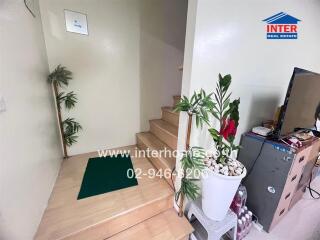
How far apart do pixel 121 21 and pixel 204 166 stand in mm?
2184

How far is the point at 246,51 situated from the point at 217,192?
131 centimetres

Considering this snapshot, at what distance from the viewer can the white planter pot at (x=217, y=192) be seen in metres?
1.14

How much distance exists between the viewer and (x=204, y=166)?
120 cm

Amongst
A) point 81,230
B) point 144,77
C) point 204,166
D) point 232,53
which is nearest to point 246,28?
point 232,53

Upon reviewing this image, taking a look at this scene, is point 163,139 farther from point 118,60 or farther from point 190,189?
point 118,60

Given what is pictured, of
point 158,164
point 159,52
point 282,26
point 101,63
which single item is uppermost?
point 282,26

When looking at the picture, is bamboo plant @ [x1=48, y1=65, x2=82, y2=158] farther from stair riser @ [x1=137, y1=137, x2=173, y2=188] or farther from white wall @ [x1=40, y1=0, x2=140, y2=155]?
stair riser @ [x1=137, y1=137, x2=173, y2=188]

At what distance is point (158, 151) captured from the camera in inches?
79.4

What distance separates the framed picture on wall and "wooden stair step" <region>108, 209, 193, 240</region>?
2.32m

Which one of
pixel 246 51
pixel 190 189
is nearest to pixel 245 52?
pixel 246 51

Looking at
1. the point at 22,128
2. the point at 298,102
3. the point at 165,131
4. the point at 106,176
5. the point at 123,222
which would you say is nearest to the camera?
the point at 22,128

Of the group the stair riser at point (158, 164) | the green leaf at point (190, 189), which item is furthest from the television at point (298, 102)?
the stair riser at point (158, 164)

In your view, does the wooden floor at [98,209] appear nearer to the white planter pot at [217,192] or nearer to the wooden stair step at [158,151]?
the wooden stair step at [158,151]

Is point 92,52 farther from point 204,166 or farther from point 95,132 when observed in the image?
point 204,166
